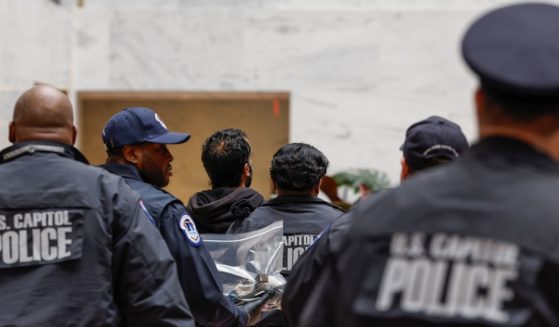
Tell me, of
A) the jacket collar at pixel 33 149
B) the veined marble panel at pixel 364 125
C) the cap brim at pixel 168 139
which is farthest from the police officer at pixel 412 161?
the veined marble panel at pixel 364 125

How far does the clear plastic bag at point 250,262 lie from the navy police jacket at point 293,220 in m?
0.21

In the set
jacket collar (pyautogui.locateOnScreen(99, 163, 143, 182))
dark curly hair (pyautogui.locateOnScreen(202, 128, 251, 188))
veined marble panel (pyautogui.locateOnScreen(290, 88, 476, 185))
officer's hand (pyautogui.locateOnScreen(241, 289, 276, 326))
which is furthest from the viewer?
veined marble panel (pyautogui.locateOnScreen(290, 88, 476, 185))

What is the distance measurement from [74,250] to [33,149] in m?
0.39

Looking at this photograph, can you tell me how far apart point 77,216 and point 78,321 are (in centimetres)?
34

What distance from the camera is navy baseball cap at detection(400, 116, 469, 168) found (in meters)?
3.29

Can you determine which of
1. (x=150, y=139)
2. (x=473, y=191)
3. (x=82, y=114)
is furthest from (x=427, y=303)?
(x=82, y=114)

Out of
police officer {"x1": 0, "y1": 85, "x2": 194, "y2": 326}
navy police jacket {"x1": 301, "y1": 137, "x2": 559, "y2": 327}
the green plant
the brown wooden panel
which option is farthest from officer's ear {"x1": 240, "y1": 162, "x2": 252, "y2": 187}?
the brown wooden panel

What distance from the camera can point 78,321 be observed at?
3246 millimetres

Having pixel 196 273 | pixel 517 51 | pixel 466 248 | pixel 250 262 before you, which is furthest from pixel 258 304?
pixel 517 51

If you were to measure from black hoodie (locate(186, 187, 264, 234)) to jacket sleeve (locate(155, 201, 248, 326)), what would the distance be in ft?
2.14

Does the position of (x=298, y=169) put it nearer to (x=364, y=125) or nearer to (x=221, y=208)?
(x=221, y=208)

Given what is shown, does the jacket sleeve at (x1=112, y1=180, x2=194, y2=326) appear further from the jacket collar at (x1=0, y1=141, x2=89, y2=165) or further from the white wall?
the white wall

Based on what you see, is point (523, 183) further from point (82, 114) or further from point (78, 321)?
point (82, 114)

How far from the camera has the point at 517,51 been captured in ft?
6.27
